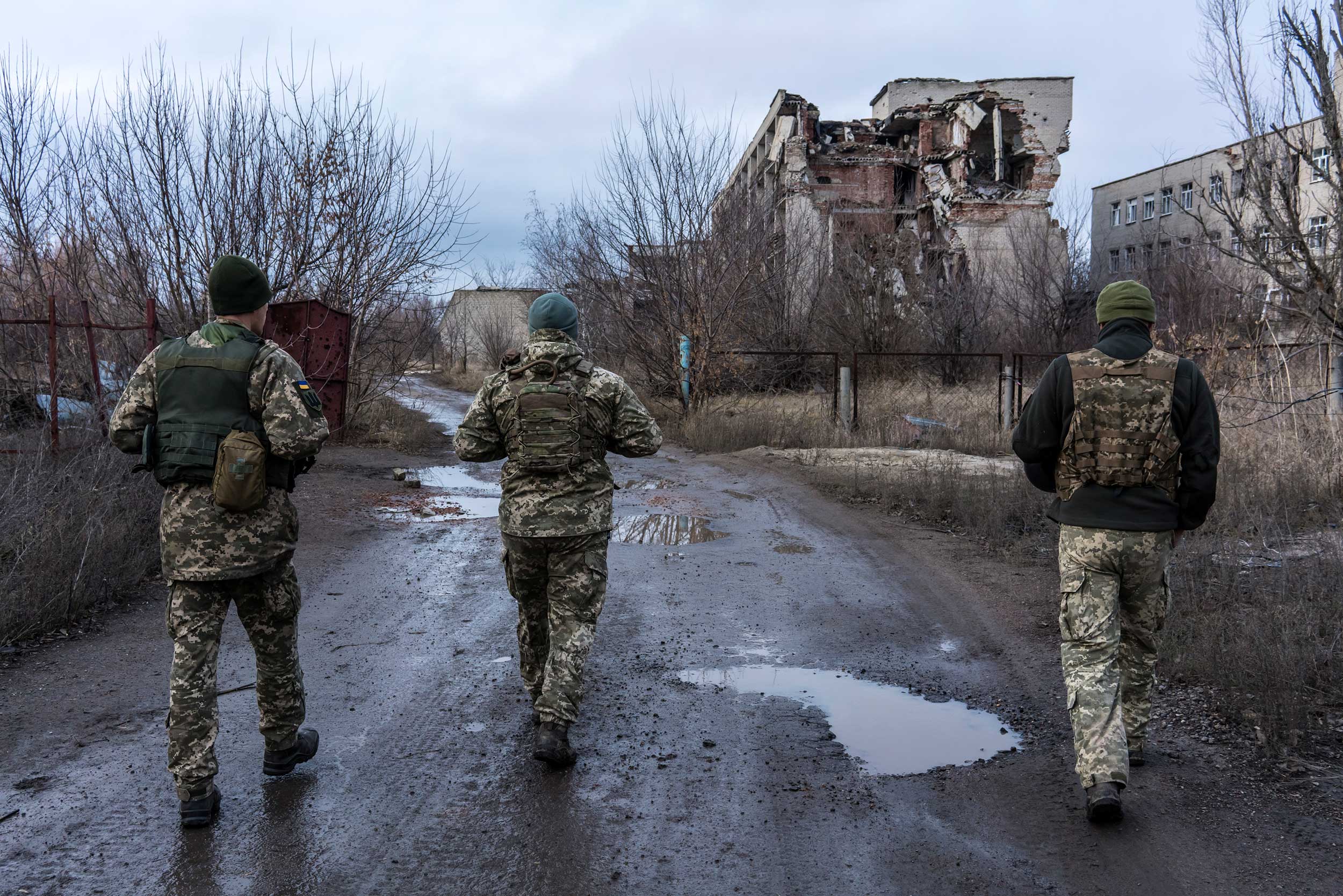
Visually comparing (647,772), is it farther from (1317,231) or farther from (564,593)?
(1317,231)

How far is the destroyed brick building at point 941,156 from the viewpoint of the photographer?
118ft

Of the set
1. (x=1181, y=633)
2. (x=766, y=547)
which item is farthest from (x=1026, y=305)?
(x=1181, y=633)

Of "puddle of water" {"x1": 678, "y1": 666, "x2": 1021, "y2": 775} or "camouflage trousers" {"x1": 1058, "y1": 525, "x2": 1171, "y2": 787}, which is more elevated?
"camouflage trousers" {"x1": 1058, "y1": 525, "x2": 1171, "y2": 787}

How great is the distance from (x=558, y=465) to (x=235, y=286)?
51.8 inches

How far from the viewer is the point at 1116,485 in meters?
3.47

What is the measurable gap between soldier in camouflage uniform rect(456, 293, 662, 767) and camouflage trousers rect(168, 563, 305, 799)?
880 mm

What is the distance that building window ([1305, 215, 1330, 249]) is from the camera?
970 cm

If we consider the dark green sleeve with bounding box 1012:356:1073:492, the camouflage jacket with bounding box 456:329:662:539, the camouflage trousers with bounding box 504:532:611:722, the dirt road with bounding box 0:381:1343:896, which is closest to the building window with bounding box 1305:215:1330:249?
the dirt road with bounding box 0:381:1343:896

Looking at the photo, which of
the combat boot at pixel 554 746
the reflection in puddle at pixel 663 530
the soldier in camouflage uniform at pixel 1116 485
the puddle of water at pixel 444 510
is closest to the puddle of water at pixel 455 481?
the puddle of water at pixel 444 510

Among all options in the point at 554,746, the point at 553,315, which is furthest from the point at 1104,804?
the point at 553,315

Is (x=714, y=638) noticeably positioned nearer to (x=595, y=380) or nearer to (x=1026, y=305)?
(x=595, y=380)

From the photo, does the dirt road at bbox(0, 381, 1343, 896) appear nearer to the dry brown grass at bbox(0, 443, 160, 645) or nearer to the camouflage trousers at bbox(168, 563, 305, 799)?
the camouflage trousers at bbox(168, 563, 305, 799)

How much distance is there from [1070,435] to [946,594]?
3.43 meters

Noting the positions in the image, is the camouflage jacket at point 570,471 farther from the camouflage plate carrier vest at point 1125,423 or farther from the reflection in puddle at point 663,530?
the reflection in puddle at point 663,530
